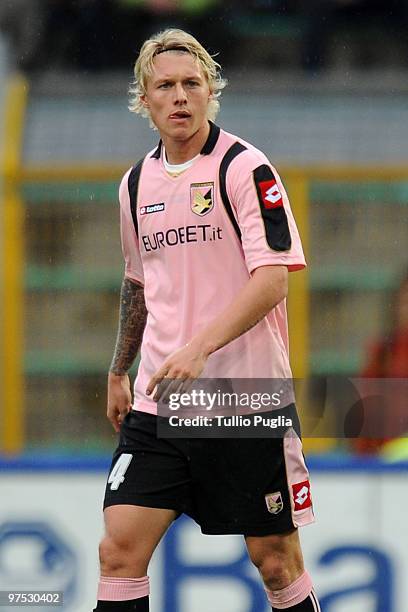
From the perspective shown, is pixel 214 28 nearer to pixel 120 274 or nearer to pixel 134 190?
pixel 120 274

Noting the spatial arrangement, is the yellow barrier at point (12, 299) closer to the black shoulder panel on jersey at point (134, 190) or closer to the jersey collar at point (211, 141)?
the black shoulder panel on jersey at point (134, 190)

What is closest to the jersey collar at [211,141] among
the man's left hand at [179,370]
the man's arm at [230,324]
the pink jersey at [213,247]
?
the pink jersey at [213,247]

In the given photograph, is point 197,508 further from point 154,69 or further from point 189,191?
point 154,69

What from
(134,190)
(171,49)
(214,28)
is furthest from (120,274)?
(214,28)

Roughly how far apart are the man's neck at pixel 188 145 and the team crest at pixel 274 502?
2.37 ft

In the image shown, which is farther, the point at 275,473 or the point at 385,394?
the point at 385,394

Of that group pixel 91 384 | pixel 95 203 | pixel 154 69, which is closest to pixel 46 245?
pixel 95 203

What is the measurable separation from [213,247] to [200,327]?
0.54 ft

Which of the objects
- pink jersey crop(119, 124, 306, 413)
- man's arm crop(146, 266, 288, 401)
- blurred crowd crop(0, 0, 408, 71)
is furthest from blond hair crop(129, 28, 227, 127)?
blurred crowd crop(0, 0, 408, 71)

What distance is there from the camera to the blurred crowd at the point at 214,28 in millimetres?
7086

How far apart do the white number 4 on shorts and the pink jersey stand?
109 mm

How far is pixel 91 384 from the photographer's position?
538 cm

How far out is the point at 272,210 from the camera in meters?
2.71

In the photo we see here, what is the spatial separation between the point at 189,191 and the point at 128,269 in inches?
12.0
